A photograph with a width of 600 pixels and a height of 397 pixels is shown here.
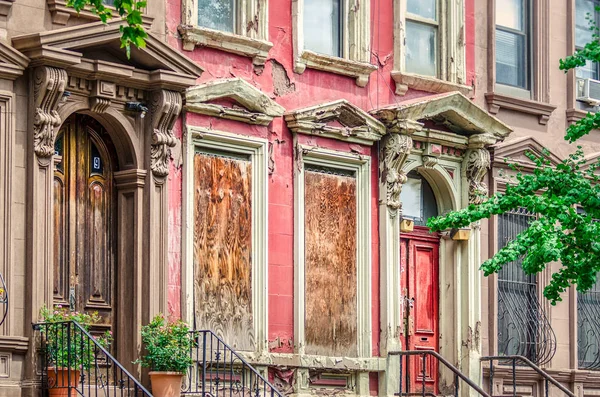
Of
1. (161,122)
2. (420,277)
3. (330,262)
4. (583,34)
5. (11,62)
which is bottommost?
(420,277)

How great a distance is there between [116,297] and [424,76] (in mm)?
5803

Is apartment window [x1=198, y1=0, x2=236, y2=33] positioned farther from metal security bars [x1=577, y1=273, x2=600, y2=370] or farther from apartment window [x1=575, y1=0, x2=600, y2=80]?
metal security bars [x1=577, y1=273, x2=600, y2=370]

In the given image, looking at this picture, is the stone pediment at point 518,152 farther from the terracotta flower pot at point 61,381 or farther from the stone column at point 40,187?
the terracotta flower pot at point 61,381

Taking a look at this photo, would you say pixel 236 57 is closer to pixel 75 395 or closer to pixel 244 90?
pixel 244 90

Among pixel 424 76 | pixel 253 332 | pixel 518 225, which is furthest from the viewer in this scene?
pixel 518 225

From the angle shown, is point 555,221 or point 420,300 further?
point 420,300

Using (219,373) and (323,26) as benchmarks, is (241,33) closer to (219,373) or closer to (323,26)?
(323,26)

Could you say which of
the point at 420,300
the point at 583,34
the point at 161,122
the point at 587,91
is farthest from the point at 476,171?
the point at 161,122

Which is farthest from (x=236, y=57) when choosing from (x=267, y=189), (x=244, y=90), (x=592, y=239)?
(x=592, y=239)

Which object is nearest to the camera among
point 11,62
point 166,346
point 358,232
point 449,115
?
point 11,62

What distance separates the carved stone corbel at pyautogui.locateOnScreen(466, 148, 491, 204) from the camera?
21203mm

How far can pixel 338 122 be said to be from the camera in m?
19.8

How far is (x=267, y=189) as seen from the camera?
18.9 m

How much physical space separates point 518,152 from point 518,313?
2282mm
